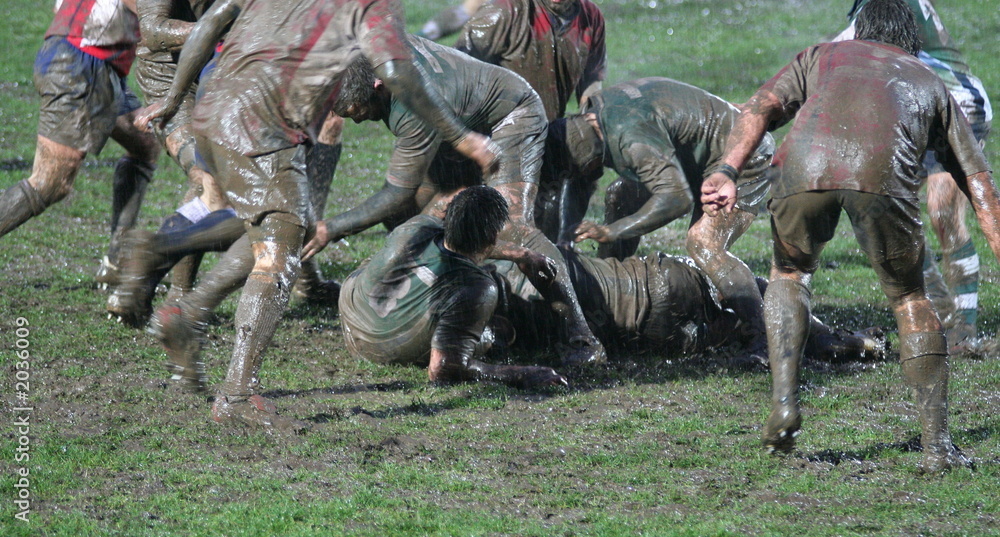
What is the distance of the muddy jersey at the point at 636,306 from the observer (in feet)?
18.1

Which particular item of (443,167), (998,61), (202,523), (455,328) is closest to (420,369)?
(455,328)

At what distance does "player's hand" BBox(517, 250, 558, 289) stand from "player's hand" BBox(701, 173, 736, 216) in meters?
1.38

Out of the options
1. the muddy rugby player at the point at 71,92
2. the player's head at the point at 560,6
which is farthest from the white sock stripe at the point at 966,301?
the muddy rugby player at the point at 71,92

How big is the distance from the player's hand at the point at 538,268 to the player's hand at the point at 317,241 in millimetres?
1089

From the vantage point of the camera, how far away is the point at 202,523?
3205mm

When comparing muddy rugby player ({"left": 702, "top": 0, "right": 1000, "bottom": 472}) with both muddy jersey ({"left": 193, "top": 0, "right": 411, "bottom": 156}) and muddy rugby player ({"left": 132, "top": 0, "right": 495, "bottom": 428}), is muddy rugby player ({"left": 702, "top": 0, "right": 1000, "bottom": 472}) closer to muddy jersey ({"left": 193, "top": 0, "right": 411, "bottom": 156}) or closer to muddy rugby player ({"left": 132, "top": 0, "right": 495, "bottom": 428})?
muddy rugby player ({"left": 132, "top": 0, "right": 495, "bottom": 428})

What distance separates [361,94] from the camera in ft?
17.6

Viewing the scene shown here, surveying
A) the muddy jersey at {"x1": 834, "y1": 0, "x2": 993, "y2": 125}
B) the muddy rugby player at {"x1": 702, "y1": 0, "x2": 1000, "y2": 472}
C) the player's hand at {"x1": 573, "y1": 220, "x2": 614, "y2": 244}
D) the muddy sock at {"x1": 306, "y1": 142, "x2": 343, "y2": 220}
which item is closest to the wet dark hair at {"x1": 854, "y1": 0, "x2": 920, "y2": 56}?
the muddy rugby player at {"x1": 702, "y1": 0, "x2": 1000, "y2": 472}

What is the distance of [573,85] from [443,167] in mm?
1243

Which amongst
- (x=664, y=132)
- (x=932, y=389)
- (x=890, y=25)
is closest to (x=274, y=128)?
(x=890, y=25)

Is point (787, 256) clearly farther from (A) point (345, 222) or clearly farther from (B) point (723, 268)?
(A) point (345, 222)

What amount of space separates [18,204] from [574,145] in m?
3.05

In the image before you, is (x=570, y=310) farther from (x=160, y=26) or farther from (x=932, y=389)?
(x=160, y=26)

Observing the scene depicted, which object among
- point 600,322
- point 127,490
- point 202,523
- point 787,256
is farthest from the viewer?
point 600,322
